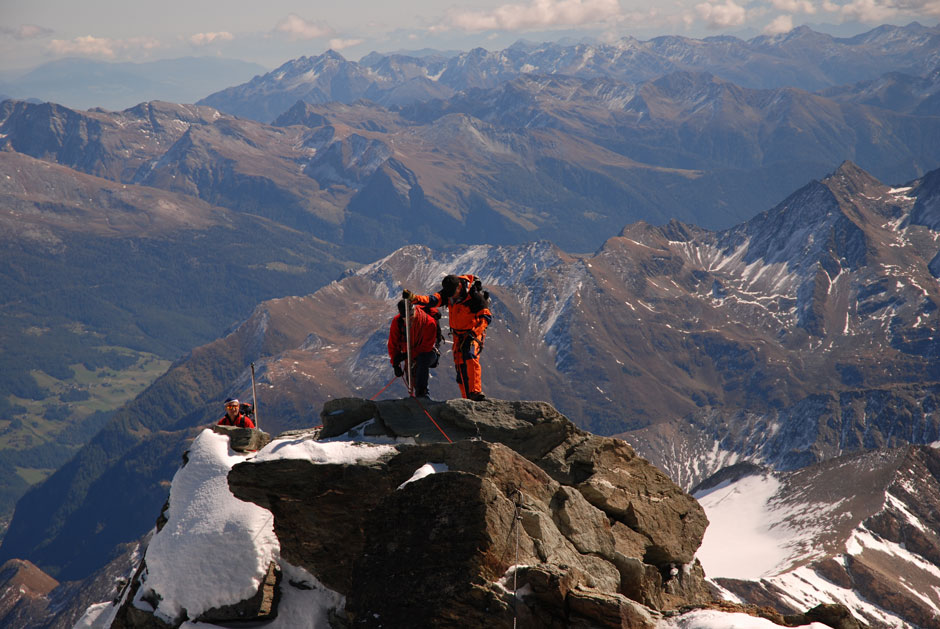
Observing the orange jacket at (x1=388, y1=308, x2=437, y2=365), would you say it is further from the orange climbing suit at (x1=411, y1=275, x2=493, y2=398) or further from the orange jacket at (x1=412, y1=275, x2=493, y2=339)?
the orange jacket at (x1=412, y1=275, x2=493, y2=339)

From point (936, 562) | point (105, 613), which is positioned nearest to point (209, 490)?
point (105, 613)

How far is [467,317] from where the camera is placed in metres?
33.2

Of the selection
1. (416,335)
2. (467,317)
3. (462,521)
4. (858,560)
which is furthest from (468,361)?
(858,560)

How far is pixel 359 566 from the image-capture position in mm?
21609

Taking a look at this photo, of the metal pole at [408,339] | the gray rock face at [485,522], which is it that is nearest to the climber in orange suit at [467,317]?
the metal pole at [408,339]

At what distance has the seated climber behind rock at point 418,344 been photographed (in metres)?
32.2

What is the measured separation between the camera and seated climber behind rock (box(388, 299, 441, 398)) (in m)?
32.2

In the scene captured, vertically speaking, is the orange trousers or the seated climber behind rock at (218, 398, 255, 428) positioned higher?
the orange trousers

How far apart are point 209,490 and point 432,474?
10.2m

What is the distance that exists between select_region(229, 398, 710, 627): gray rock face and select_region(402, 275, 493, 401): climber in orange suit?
3.50m

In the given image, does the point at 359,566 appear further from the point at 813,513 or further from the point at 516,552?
the point at 813,513

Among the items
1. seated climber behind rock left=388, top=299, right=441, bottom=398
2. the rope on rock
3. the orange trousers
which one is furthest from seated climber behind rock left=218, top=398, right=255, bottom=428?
the rope on rock

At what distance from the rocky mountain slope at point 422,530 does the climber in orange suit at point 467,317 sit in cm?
412

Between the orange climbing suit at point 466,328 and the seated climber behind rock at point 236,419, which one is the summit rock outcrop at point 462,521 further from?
the orange climbing suit at point 466,328
